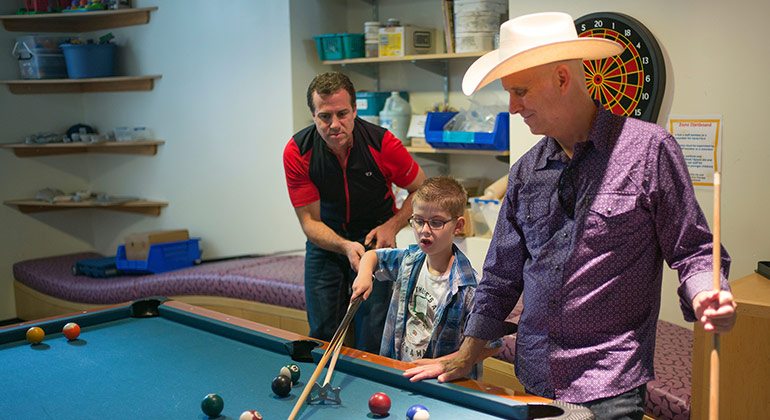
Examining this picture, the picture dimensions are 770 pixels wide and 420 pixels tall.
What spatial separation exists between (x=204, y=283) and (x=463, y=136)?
1950mm

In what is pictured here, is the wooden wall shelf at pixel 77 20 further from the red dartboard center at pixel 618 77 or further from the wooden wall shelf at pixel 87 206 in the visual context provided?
the red dartboard center at pixel 618 77

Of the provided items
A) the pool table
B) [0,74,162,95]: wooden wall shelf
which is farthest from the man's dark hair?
[0,74,162,95]: wooden wall shelf

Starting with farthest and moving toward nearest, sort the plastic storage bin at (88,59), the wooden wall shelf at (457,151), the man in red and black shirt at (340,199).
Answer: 1. the plastic storage bin at (88,59)
2. the wooden wall shelf at (457,151)
3. the man in red and black shirt at (340,199)

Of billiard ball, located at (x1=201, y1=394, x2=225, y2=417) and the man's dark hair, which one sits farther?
the man's dark hair

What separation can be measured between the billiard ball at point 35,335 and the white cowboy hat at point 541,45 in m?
1.69

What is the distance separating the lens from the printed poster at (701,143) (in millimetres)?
3219

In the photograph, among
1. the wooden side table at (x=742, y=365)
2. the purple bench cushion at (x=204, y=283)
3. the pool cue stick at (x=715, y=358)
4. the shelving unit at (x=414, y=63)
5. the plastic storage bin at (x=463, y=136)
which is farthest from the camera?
the purple bench cushion at (x=204, y=283)

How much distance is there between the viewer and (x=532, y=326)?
180 cm

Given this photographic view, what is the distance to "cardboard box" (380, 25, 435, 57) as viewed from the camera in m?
4.47

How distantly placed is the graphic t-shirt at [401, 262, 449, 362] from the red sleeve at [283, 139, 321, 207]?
2.88 ft

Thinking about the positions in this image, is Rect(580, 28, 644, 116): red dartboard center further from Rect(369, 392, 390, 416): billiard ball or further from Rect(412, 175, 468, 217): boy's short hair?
Rect(369, 392, 390, 416): billiard ball

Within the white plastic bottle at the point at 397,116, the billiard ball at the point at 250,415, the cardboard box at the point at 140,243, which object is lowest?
the cardboard box at the point at 140,243

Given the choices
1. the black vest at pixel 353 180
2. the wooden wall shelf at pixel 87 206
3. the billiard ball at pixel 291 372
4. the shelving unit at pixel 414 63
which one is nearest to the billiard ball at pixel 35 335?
the billiard ball at pixel 291 372

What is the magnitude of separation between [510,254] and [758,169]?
181 centimetres
